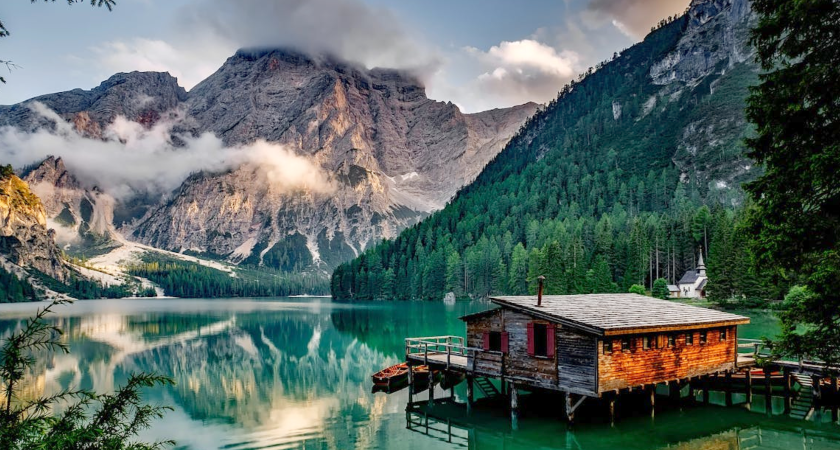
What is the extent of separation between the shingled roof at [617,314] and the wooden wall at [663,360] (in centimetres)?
85

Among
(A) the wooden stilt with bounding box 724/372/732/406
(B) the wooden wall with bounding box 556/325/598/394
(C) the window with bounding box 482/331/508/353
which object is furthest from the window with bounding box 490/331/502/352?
(A) the wooden stilt with bounding box 724/372/732/406

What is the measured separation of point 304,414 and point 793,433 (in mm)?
28555

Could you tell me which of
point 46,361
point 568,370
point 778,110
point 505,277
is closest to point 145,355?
point 46,361

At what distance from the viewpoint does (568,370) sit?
30219 mm

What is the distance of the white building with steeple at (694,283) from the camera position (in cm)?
11103

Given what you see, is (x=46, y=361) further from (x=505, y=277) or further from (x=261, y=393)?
(x=505, y=277)

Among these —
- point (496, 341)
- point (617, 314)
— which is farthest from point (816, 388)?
point (496, 341)

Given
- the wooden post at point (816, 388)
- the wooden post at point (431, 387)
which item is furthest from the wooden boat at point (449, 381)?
the wooden post at point (816, 388)

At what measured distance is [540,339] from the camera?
3219cm

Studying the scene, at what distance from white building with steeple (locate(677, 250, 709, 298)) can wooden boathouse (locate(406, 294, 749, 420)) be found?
269 ft

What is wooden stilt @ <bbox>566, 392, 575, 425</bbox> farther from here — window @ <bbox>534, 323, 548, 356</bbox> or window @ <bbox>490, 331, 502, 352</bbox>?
window @ <bbox>490, 331, 502, 352</bbox>

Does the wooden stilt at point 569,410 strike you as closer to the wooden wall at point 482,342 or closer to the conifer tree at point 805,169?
the wooden wall at point 482,342

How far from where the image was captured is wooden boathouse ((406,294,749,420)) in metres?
29.3

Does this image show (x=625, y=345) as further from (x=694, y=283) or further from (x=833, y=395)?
(x=694, y=283)
